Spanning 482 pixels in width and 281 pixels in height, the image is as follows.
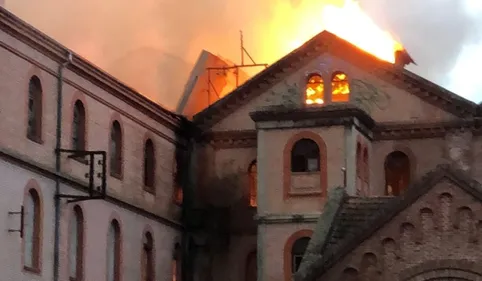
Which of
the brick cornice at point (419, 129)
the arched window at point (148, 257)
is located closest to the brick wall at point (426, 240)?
the arched window at point (148, 257)

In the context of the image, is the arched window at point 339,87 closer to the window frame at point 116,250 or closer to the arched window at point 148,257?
the arched window at point 148,257

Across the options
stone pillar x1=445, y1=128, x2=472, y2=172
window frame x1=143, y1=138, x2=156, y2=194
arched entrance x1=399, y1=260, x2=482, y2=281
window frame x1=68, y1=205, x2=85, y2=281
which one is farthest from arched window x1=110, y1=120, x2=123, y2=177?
arched entrance x1=399, y1=260, x2=482, y2=281

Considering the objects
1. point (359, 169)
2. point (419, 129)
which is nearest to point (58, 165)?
point (359, 169)

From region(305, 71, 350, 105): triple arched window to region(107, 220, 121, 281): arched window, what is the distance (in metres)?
10.2

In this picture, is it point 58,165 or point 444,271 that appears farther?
point 58,165

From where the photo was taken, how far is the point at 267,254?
53.4 meters

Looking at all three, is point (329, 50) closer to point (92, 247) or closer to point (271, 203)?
point (271, 203)

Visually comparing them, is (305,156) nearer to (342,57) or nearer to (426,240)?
(342,57)

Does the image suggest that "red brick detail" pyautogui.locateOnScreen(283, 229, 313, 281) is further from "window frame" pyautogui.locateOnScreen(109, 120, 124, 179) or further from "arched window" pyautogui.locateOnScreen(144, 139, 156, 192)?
"window frame" pyautogui.locateOnScreen(109, 120, 124, 179)

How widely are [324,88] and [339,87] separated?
23.4 inches

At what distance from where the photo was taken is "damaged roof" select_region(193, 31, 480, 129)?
55938mm

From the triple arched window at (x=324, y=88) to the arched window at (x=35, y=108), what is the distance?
1426 cm

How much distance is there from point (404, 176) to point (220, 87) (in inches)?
392

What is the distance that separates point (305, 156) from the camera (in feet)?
178
